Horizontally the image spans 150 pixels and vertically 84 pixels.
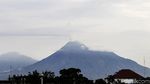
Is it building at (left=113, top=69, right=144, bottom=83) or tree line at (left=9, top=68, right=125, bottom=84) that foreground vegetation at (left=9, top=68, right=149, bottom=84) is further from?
building at (left=113, top=69, right=144, bottom=83)

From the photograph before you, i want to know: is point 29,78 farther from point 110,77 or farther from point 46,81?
point 110,77

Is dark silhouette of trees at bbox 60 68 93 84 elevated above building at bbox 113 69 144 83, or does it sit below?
below

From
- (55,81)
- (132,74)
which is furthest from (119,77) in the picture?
(55,81)

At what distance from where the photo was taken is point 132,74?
164m

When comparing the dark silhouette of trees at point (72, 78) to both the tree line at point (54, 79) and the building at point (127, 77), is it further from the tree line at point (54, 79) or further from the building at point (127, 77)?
the building at point (127, 77)

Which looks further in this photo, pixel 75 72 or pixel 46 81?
pixel 75 72

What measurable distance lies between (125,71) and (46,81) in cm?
4734

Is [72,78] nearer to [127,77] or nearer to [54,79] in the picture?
[54,79]

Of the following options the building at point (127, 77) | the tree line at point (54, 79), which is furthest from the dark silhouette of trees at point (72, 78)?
the building at point (127, 77)

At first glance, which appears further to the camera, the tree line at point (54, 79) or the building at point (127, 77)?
the building at point (127, 77)

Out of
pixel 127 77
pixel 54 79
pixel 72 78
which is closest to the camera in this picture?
pixel 54 79

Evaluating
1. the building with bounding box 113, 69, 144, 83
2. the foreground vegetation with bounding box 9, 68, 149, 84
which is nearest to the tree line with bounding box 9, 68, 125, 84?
the foreground vegetation with bounding box 9, 68, 149, 84

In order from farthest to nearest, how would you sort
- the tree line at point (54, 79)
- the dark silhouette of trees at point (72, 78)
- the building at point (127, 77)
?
the building at point (127, 77) < the dark silhouette of trees at point (72, 78) < the tree line at point (54, 79)

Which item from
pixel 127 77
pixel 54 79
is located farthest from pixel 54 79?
pixel 127 77
